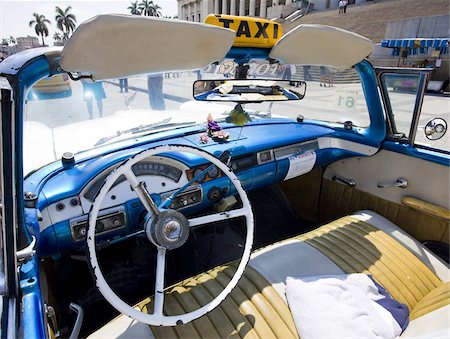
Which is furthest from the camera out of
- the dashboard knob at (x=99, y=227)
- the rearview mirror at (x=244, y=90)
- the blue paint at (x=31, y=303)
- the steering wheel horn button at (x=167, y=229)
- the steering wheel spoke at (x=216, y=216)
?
the rearview mirror at (x=244, y=90)

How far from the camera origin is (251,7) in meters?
40.1

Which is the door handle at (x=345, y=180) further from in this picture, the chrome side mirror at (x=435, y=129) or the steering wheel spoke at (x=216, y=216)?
the steering wheel spoke at (x=216, y=216)

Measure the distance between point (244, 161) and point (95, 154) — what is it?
1.02 m

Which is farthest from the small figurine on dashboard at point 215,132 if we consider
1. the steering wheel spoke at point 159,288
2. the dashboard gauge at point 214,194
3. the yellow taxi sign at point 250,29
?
the steering wheel spoke at point 159,288

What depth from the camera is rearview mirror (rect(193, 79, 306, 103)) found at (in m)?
1.99

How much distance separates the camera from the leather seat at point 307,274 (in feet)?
4.97

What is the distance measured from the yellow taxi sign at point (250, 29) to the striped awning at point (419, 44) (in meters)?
19.5

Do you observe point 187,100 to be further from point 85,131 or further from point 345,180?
point 345,180

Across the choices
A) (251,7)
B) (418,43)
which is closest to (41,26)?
(251,7)

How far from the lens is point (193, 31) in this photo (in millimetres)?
1513

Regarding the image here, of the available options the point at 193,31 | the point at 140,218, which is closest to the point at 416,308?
the point at 140,218

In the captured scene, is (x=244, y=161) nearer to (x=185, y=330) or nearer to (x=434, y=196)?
(x=185, y=330)

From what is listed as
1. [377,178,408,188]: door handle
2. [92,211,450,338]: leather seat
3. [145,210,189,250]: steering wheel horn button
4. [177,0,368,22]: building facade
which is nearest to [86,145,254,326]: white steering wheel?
[145,210,189,250]: steering wheel horn button

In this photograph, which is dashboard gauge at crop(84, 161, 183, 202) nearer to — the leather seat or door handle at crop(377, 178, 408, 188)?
the leather seat
